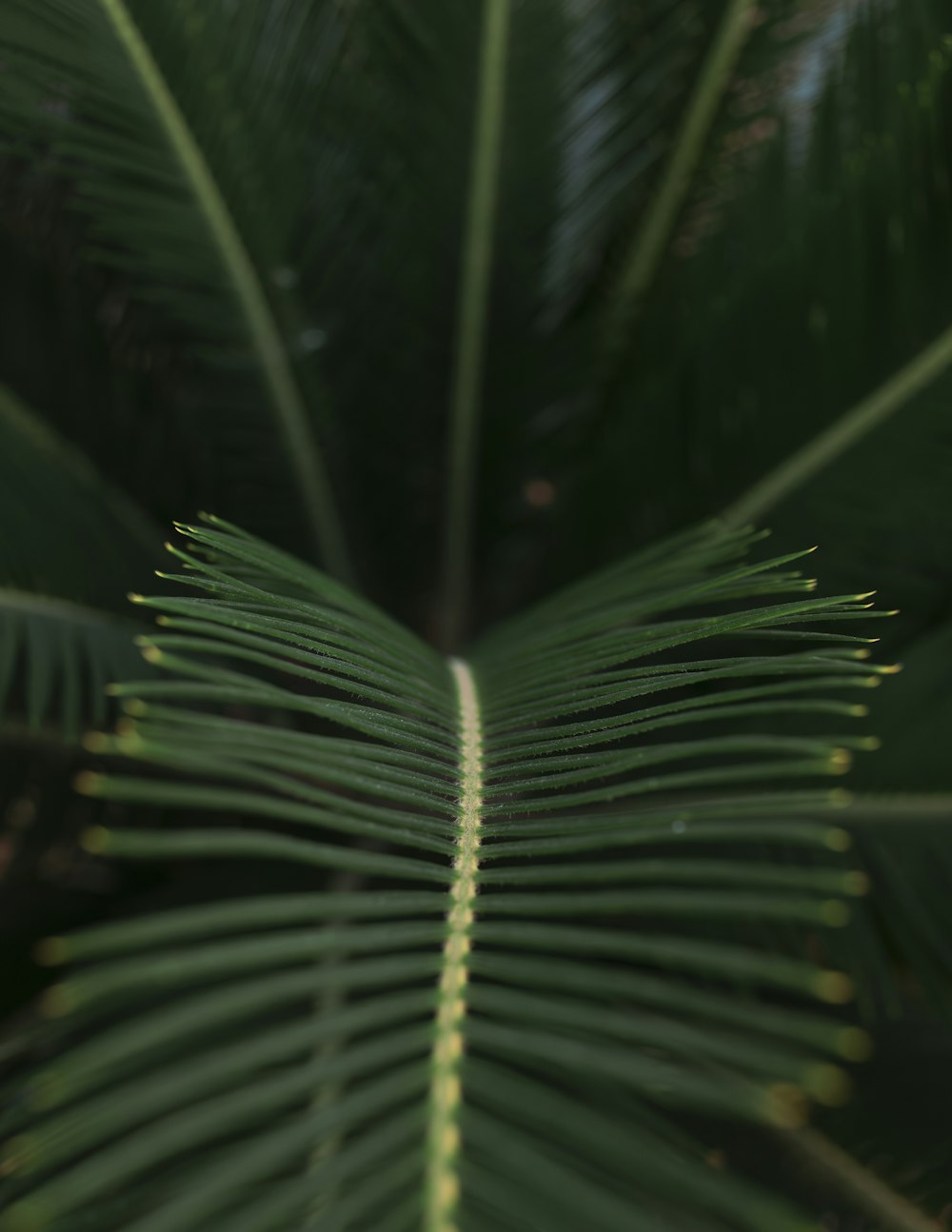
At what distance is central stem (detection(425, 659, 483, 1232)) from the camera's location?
0.27 meters

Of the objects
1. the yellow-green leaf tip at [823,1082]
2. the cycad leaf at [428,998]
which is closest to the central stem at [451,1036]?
the cycad leaf at [428,998]

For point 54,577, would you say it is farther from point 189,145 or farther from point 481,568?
point 481,568

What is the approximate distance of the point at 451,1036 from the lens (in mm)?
298

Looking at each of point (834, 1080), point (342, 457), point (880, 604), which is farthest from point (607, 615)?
point (342, 457)

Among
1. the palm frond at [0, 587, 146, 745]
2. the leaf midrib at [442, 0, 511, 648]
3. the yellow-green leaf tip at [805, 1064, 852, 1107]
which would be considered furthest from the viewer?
the leaf midrib at [442, 0, 511, 648]

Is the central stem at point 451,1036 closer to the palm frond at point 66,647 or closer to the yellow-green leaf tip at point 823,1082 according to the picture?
the yellow-green leaf tip at point 823,1082

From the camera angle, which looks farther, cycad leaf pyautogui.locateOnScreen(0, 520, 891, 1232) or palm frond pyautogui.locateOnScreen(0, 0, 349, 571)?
palm frond pyautogui.locateOnScreen(0, 0, 349, 571)

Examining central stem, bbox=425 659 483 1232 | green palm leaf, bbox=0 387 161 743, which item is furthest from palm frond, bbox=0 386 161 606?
central stem, bbox=425 659 483 1232

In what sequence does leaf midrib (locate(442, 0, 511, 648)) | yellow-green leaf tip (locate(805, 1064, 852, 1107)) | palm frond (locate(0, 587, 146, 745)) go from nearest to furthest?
yellow-green leaf tip (locate(805, 1064, 852, 1107)) → palm frond (locate(0, 587, 146, 745)) → leaf midrib (locate(442, 0, 511, 648))

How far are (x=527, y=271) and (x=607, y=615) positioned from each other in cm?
62

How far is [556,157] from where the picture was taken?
3.20ft

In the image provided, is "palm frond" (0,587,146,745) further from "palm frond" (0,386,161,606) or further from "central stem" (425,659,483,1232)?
"central stem" (425,659,483,1232)

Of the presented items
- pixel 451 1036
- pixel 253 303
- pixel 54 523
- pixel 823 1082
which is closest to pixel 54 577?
pixel 54 523

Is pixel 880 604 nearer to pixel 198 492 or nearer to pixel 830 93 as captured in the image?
pixel 830 93
